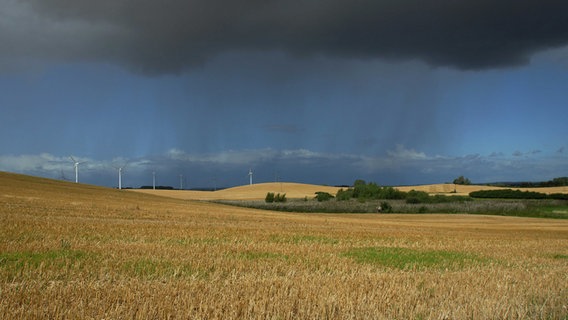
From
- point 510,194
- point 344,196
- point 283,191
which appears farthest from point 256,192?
point 510,194

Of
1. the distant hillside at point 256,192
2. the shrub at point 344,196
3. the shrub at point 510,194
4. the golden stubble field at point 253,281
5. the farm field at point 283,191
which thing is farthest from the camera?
the farm field at point 283,191

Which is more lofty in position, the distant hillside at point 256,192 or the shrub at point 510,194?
the distant hillside at point 256,192

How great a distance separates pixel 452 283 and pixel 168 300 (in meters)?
6.36

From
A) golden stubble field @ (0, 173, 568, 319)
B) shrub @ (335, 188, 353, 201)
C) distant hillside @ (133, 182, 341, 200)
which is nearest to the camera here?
golden stubble field @ (0, 173, 568, 319)

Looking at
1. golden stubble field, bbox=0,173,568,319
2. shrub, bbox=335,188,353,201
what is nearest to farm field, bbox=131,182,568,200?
shrub, bbox=335,188,353,201

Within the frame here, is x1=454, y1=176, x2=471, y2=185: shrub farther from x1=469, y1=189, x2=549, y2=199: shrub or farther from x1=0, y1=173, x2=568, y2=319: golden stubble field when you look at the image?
x1=0, y1=173, x2=568, y2=319: golden stubble field

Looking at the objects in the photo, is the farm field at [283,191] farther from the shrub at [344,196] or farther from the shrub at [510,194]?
the shrub at [344,196]

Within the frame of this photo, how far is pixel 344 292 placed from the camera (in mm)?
9180

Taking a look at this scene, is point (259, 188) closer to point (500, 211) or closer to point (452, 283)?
point (500, 211)

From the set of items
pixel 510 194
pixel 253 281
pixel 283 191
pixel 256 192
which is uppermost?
pixel 283 191

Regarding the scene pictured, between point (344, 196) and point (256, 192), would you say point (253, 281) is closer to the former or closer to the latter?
point (344, 196)

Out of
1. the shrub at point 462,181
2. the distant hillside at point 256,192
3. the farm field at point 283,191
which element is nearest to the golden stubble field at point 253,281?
the distant hillside at point 256,192

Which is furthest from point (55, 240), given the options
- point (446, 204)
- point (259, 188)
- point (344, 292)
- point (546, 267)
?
point (259, 188)

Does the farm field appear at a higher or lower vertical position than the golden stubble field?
higher
